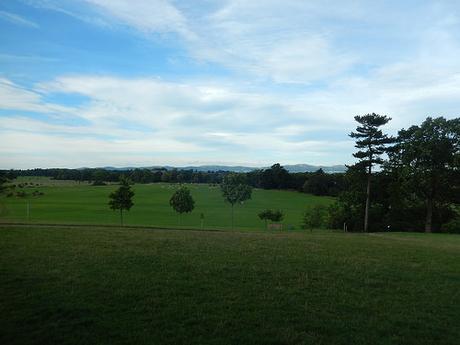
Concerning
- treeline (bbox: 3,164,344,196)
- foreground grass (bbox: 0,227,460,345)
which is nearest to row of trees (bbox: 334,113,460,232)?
foreground grass (bbox: 0,227,460,345)

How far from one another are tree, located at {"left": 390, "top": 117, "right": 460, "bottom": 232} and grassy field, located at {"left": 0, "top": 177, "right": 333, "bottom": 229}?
57.3 ft

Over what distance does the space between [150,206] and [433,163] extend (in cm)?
5582

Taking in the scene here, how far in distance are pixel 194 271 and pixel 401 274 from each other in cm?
644

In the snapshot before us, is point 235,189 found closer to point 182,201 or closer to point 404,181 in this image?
point 182,201

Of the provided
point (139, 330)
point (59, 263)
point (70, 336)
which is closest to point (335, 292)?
point (139, 330)

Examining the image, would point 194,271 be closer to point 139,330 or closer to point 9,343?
point 139,330

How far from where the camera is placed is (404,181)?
45375 mm

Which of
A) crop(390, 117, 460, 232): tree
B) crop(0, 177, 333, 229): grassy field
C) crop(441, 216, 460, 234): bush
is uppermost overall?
crop(390, 117, 460, 232): tree

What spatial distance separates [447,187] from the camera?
4462 cm

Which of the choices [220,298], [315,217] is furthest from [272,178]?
[220,298]

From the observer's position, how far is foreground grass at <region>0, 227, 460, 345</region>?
720cm

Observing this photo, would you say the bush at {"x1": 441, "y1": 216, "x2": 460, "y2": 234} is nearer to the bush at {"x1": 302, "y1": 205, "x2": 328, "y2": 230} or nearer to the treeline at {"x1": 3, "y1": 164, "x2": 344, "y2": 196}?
the bush at {"x1": 302, "y1": 205, "x2": 328, "y2": 230}

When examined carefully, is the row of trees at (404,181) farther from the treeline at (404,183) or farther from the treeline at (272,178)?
the treeline at (272,178)

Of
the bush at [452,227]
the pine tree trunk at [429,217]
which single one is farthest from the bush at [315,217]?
the bush at [452,227]
